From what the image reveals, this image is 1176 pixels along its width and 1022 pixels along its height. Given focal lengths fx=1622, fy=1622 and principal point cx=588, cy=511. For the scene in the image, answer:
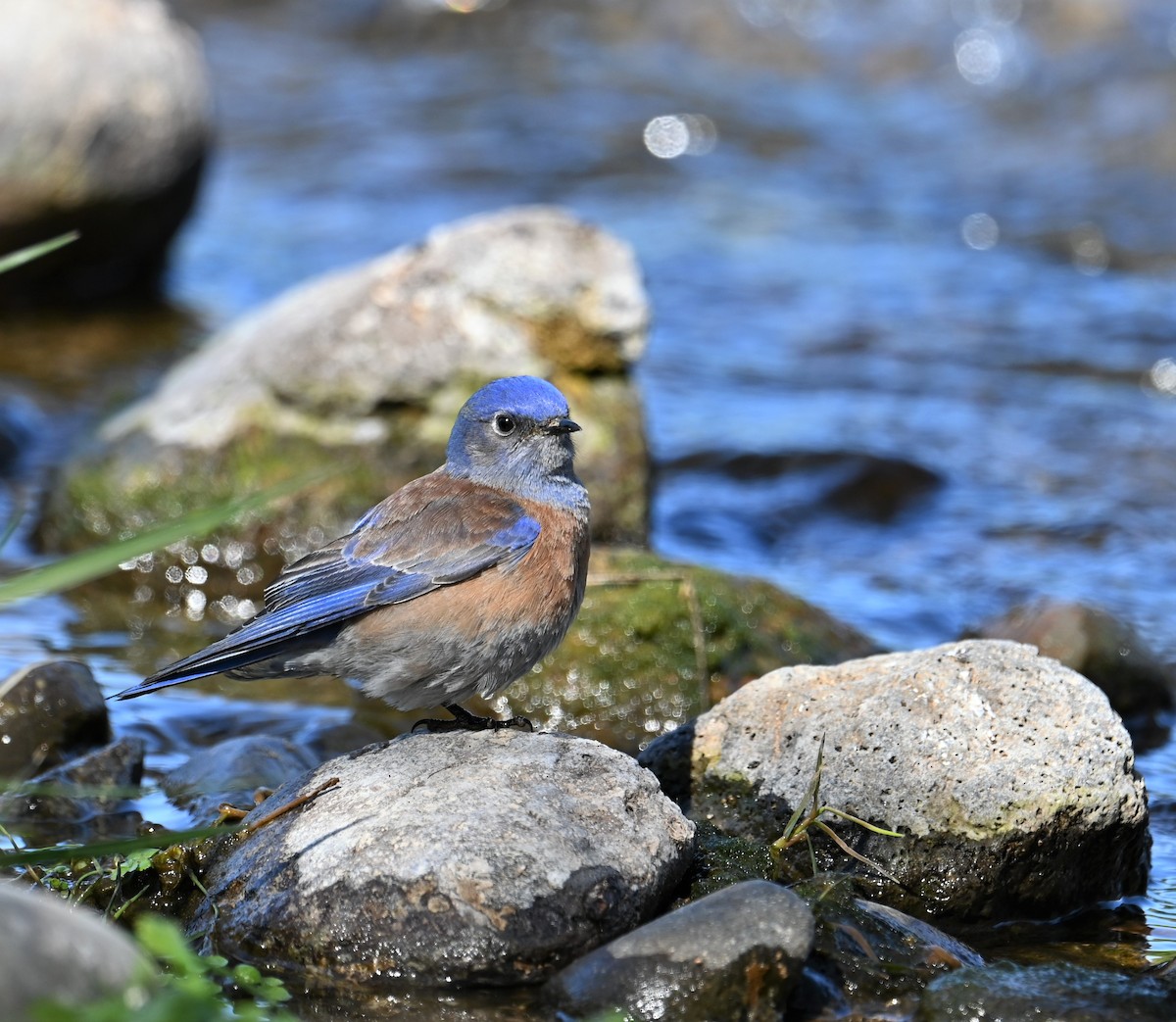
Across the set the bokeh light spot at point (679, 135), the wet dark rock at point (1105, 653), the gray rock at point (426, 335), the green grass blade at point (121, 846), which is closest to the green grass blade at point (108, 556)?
the green grass blade at point (121, 846)

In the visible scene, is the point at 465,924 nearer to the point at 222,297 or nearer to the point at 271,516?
the point at 271,516

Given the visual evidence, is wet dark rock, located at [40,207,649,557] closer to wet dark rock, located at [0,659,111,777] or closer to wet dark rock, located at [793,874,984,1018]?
wet dark rock, located at [0,659,111,777]

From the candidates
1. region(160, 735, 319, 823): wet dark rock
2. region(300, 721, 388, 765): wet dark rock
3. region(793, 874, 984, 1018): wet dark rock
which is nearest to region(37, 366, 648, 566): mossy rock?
region(300, 721, 388, 765): wet dark rock

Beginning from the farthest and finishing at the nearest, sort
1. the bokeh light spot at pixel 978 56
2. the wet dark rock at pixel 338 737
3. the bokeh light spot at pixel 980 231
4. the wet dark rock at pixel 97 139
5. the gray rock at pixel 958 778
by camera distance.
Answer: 1. the bokeh light spot at pixel 978 56
2. the bokeh light spot at pixel 980 231
3. the wet dark rock at pixel 97 139
4. the wet dark rock at pixel 338 737
5. the gray rock at pixel 958 778

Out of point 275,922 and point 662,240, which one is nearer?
point 275,922

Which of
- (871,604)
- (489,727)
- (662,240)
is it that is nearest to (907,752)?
(489,727)

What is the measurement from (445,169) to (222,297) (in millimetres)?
4120

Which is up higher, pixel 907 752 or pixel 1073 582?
pixel 907 752

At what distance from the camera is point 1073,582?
28.3 feet

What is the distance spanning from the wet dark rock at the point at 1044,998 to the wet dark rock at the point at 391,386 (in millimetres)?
4287

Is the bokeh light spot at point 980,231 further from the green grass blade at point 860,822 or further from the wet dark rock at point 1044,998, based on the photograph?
the wet dark rock at point 1044,998

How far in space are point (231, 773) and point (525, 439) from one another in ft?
5.29

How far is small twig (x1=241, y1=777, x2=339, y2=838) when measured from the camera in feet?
15.7

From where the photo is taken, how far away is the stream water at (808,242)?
354 inches
